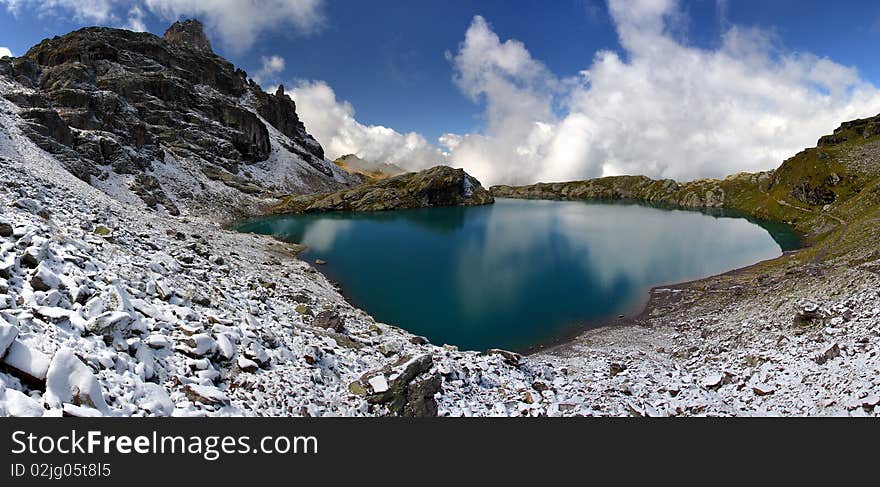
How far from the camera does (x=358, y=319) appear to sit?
2438 centimetres

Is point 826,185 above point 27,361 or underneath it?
above

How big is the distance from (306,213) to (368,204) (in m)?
20.2

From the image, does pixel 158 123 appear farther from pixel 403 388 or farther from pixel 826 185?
pixel 826 185

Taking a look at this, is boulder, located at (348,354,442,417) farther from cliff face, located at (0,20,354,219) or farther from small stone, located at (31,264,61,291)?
cliff face, located at (0,20,354,219)

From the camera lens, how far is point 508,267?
46.0 meters

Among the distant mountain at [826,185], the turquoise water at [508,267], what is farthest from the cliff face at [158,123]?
the distant mountain at [826,185]

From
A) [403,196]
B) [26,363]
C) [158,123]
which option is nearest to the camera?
[26,363]

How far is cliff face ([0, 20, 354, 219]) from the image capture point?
66.3 metres

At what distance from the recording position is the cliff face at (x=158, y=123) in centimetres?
6631

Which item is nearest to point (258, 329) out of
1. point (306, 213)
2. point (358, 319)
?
point (358, 319)

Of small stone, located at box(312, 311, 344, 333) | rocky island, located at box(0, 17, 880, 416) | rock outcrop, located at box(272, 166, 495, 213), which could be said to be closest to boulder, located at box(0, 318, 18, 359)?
rocky island, located at box(0, 17, 880, 416)

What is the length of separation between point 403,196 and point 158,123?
83.7 m

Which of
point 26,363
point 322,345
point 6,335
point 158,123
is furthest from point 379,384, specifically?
point 158,123

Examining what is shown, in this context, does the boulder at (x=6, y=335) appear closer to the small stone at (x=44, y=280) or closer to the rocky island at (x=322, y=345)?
the rocky island at (x=322, y=345)
